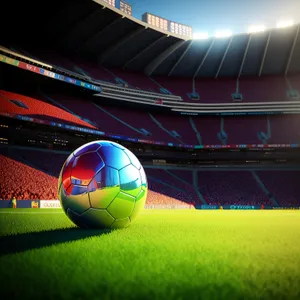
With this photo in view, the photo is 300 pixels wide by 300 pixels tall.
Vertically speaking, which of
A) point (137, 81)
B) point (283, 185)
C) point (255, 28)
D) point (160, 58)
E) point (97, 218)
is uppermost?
point (255, 28)

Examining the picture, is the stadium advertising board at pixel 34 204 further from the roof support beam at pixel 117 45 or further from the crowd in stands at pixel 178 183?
the roof support beam at pixel 117 45

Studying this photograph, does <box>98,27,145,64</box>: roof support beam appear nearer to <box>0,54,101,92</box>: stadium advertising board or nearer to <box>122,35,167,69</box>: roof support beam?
<box>122,35,167,69</box>: roof support beam

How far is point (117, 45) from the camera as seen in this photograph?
38.1m

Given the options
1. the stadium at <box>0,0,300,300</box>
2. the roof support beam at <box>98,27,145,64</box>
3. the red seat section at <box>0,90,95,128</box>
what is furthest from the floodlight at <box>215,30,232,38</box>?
the red seat section at <box>0,90,95,128</box>

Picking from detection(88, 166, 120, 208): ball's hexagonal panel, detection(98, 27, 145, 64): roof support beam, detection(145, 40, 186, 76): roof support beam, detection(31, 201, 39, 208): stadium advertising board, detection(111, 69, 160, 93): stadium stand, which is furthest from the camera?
detection(111, 69, 160, 93): stadium stand

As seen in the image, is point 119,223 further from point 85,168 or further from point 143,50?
point 143,50

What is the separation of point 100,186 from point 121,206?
668mm

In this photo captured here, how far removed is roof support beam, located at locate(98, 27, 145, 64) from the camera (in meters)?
36.5

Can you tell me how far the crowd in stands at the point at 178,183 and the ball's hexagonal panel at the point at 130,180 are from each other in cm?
1724

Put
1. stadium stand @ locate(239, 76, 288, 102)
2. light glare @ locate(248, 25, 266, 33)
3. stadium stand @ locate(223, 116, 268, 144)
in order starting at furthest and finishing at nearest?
stadium stand @ locate(239, 76, 288, 102), stadium stand @ locate(223, 116, 268, 144), light glare @ locate(248, 25, 266, 33)

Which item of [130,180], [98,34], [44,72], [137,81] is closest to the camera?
[130,180]

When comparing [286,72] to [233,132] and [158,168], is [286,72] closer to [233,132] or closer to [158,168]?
[233,132]

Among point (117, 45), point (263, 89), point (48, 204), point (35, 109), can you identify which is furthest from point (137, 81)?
point (48, 204)

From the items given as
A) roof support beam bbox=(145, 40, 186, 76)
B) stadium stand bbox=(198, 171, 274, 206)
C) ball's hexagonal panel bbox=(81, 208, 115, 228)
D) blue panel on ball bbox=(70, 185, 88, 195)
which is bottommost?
stadium stand bbox=(198, 171, 274, 206)
